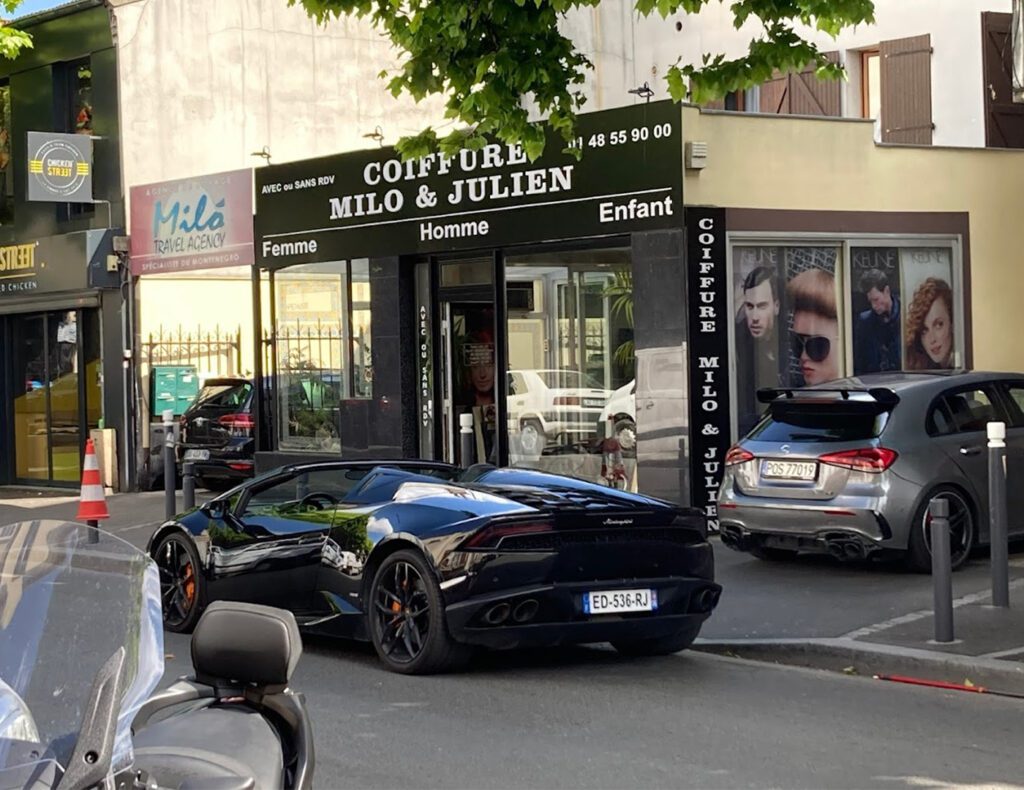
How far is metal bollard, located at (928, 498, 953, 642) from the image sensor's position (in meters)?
9.36

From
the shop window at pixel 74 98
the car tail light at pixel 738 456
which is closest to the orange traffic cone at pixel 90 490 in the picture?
the car tail light at pixel 738 456

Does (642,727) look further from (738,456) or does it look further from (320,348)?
(320,348)

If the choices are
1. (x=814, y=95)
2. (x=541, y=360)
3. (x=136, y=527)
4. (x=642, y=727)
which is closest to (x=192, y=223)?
(x=136, y=527)

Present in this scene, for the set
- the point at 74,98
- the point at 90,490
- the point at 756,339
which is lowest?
the point at 90,490

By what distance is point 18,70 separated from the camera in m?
24.7

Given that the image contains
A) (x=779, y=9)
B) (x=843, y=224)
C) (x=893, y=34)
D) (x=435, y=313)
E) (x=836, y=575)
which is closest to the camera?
(x=779, y=9)

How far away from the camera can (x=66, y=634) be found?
130 inches

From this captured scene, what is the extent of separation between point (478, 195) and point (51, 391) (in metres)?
10.2

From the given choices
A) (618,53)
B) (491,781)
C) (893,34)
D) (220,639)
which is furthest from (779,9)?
(618,53)

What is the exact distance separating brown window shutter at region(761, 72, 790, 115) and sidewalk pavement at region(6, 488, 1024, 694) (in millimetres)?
8372

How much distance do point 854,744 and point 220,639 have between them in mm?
4388

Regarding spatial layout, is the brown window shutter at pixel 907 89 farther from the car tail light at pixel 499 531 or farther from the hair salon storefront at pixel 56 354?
the car tail light at pixel 499 531

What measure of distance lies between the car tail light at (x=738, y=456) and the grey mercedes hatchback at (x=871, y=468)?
0.01 m

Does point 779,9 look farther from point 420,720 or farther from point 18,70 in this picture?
point 18,70
